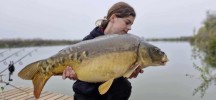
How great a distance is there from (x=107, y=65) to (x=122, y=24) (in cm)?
56

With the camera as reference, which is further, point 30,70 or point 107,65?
point 30,70

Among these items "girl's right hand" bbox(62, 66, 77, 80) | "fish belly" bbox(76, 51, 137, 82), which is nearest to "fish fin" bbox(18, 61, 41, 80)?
"girl's right hand" bbox(62, 66, 77, 80)

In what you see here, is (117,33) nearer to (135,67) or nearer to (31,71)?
(135,67)

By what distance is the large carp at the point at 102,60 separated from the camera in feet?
8.75

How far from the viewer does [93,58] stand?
2.79 m

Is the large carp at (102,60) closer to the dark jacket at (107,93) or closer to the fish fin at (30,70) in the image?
the fish fin at (30,70)

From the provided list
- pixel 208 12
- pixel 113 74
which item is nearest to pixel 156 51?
pixel 113 74

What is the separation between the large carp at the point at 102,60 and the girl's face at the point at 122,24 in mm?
276

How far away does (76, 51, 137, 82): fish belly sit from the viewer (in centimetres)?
266

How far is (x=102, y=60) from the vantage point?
2732 millimetres

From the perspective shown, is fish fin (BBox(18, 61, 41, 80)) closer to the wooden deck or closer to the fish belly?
the fish belly

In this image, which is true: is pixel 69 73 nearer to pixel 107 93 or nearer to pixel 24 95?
pixel 107 93

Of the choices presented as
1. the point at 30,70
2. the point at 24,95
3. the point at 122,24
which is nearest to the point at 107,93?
the point at 122,24

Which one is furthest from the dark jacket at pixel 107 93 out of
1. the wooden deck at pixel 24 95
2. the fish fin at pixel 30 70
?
the wooden deck at pixel 24 95
